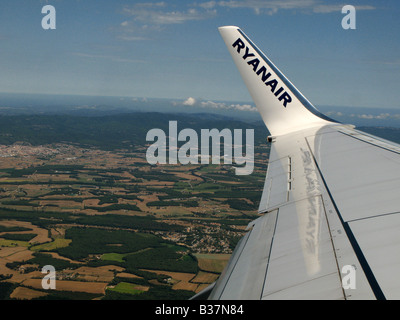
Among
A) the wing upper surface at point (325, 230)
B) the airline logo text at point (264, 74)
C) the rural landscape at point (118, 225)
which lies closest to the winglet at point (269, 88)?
the airline logo text at point (264, 74)

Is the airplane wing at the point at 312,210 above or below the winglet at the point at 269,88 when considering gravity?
below

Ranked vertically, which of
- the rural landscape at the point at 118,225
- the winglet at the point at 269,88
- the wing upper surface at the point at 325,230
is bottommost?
the rural landscape at the point at 118,225

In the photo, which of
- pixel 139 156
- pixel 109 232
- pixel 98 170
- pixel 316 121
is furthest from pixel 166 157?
pixel 316 121

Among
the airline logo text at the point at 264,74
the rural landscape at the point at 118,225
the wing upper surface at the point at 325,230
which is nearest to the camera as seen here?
the wing upper surface at the point at 325,230

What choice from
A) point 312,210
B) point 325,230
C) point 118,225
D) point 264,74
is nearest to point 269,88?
point 264,74

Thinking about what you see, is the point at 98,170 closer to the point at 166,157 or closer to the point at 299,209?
the point at 166,157

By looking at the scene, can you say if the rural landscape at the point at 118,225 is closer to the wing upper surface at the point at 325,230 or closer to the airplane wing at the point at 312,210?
the airplane wing at the point at 312,210
